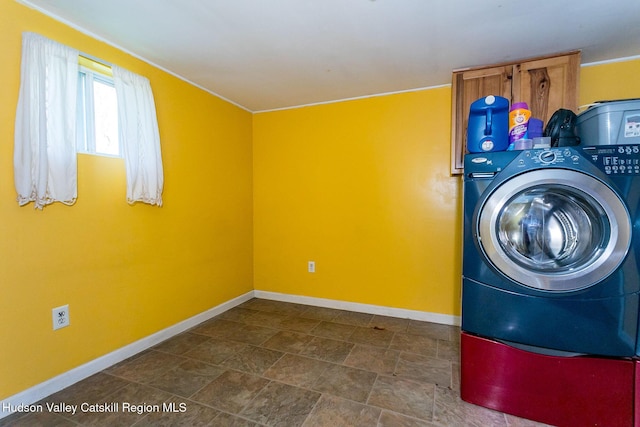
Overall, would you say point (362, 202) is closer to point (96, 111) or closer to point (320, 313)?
point (320, 313)

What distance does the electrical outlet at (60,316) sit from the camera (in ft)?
4.87

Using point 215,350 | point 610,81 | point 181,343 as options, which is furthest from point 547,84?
point 181,343

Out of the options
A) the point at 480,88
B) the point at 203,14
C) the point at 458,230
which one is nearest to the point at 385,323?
the point at 458,230

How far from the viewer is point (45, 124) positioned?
1400 millimetres

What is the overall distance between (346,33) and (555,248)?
163cm

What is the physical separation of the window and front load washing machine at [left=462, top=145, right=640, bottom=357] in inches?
82.6

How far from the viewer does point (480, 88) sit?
2012mm

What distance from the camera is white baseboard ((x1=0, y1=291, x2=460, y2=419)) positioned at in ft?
4.60

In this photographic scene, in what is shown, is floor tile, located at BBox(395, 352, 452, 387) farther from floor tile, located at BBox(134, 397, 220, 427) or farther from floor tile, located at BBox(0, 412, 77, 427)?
floor tile, located at BBox(0, 412, 77, 427)

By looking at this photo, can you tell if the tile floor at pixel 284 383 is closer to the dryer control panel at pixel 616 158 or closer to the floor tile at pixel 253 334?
the floor tile at pixel 253 334

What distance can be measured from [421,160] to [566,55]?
3.63 feet

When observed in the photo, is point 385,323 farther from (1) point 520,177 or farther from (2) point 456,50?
(2) point 456,50

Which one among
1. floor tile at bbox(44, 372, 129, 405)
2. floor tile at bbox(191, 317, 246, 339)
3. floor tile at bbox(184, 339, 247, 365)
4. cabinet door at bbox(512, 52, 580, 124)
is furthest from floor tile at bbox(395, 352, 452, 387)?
cabinet door at bbox(512, 52, 580, 124)

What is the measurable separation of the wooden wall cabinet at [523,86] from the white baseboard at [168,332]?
4.33 feet
